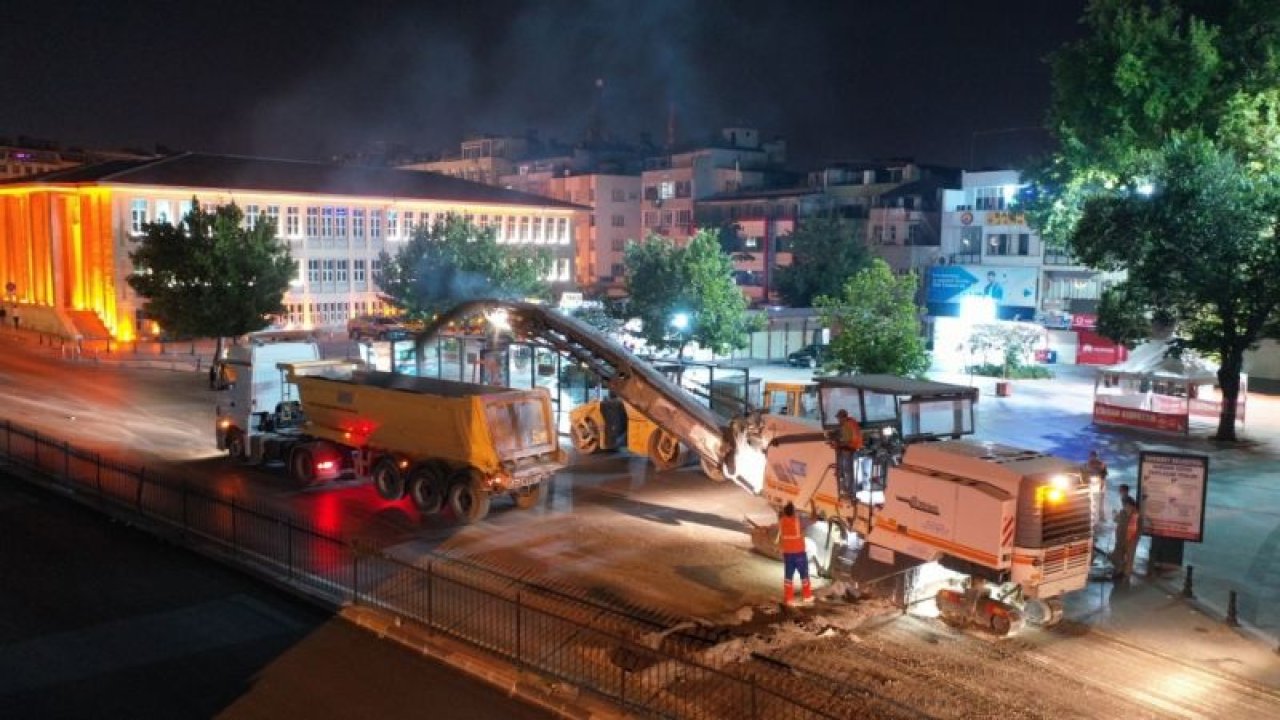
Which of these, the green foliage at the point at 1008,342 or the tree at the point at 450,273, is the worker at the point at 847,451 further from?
the tree at the point at 450,273

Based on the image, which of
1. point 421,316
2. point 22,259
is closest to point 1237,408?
point 421,316

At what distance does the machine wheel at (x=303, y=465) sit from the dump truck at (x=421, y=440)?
2 cm

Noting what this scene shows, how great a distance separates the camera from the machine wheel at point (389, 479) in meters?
20.5

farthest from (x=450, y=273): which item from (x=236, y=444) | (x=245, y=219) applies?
(x=236, y=444)

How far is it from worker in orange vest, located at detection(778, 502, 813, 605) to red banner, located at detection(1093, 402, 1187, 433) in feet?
74.1

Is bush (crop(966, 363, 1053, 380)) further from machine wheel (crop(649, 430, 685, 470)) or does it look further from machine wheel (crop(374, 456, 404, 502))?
machine wheel (crop(374, 456, 404, 502))

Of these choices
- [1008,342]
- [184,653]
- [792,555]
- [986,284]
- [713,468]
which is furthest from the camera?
[986,284]

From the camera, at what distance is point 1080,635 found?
1359cm

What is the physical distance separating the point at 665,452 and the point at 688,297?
21.1m

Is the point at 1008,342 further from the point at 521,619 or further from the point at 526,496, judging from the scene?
the point at 521,619

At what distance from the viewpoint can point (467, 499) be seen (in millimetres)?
19312

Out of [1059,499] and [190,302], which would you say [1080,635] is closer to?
[1059,499]

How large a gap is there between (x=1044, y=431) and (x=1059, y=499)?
20369mm

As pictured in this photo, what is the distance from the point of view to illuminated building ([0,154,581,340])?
57469 mm
